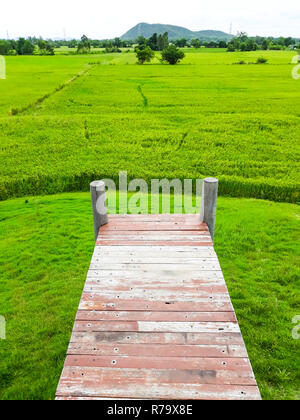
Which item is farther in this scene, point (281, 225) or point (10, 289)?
point (281, 225)

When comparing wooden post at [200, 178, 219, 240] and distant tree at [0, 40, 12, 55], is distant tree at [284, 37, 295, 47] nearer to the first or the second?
distant tree at [0, 40, 12, 55]

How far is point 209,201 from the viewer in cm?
435

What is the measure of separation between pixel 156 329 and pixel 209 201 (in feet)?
7.11

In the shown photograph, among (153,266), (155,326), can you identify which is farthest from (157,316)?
(153,266)

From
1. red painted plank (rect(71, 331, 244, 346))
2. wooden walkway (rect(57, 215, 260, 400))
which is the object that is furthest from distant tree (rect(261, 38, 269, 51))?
red painted plank (rect(71, 331, 244, 346))

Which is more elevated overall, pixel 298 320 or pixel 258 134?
pixel 258 134

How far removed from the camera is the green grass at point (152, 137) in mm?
9484

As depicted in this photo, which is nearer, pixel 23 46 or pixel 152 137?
pixel 152 137

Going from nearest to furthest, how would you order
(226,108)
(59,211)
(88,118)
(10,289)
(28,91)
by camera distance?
(10,289)
(59,211)
(88,118)
(226,108)
(28,91)

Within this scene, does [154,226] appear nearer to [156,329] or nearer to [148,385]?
[156,329]

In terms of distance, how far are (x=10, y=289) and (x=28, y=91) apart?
73.4 feet
